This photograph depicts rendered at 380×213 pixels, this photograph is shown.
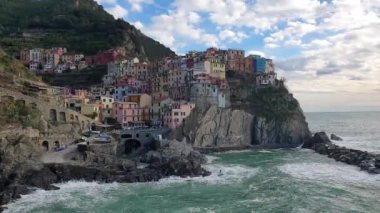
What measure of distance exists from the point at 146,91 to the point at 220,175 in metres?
39.2

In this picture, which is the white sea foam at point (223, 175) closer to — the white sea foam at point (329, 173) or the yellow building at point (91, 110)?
the white sea foam at point (329, 173)

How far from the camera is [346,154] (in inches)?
2537

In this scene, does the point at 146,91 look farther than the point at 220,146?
Yes

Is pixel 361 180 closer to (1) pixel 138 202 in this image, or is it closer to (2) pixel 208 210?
(2) pixel 208 210

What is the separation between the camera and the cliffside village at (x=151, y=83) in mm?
72688

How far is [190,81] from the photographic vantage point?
3211 inches

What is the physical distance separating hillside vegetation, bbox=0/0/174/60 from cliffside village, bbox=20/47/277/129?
967cm

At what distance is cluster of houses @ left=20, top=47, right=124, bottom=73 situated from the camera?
329 feet

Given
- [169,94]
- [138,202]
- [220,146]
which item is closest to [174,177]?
[138,202]

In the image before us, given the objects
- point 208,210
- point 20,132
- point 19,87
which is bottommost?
point 208,210

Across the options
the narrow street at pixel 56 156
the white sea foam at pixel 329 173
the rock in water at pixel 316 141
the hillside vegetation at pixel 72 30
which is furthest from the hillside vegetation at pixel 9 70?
the rock in water at pixel 316 141

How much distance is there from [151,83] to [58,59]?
2799 centimetres

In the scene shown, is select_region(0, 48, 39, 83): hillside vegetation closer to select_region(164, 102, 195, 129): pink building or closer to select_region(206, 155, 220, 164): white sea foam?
select_region(164, 102, 195, 129): pink building

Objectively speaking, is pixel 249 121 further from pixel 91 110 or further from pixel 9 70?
pixel 9 70
